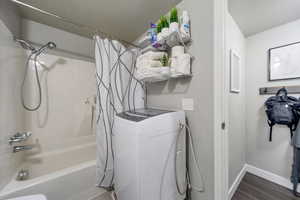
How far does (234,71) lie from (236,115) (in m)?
0.60

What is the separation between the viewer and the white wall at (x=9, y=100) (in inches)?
41.4

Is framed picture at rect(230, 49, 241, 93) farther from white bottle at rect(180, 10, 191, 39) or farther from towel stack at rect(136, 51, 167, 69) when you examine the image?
towel stack at rect(136, 51, 167, 69)

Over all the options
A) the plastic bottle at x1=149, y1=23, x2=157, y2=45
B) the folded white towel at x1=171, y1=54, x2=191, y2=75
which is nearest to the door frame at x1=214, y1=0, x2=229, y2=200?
the folded white towel at x1=171, y1=54, x2=191, y2=75

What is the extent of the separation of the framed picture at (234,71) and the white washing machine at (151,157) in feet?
3.25

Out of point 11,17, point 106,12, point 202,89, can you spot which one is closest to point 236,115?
point 202,89

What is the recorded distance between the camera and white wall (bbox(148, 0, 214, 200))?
2.91ft

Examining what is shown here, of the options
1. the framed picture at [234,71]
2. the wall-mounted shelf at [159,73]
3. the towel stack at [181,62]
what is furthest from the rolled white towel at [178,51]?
the framed picture at [234,71]

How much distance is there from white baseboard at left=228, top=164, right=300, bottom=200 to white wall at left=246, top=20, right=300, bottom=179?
0.17ft

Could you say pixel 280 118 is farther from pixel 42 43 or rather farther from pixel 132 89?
pixel 42 43

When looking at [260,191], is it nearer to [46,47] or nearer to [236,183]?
[236,183]

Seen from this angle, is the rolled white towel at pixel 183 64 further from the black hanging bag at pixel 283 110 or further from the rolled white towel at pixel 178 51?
the black hanging bag at pixel 283 110

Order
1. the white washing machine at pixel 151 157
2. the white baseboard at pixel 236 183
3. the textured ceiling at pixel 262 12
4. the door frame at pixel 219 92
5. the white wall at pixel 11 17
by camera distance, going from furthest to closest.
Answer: the white baseboard at pixel 236 183
the textured ceiling at pixel 262 12
the white wall at pixel 11 17
the door frame at pixel 219 92
the white washing machine at pixel 151 157

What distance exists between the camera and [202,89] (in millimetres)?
938

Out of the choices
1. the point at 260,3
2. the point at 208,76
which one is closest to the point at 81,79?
the point at 208,76
